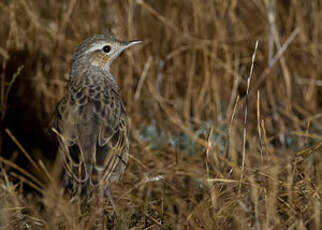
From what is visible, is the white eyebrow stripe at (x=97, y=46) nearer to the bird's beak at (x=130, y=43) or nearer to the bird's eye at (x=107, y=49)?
the bird's eye at (x=107, y=49)

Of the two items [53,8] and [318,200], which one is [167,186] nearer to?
[318,200]

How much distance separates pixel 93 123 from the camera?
179 inches

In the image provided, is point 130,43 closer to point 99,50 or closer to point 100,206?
point 99,50

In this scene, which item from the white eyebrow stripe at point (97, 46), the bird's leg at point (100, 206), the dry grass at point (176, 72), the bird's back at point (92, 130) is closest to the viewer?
the bird's leg at point (100, 206)

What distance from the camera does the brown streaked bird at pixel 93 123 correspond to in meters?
4.30

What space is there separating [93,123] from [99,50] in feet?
2.88

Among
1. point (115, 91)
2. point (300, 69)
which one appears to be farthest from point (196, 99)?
point (115, 91)

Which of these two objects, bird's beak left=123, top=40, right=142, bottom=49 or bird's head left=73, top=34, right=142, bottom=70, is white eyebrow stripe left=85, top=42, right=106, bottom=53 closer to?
bird's head left=73, top=34, right=142, bottom=70

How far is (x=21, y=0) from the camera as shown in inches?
251

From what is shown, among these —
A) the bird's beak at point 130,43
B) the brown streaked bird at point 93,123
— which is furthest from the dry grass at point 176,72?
the bird's beak at point 130,43

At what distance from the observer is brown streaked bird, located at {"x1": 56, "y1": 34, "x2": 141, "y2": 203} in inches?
169

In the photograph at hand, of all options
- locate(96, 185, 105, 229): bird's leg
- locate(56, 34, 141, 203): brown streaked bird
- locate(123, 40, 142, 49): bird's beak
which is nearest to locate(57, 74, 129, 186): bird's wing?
locate(56, 34, 141, 203): brown streaked bird

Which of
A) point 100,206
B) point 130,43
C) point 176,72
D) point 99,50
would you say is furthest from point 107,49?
point 176,72

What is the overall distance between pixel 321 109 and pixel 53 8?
3.29 m
